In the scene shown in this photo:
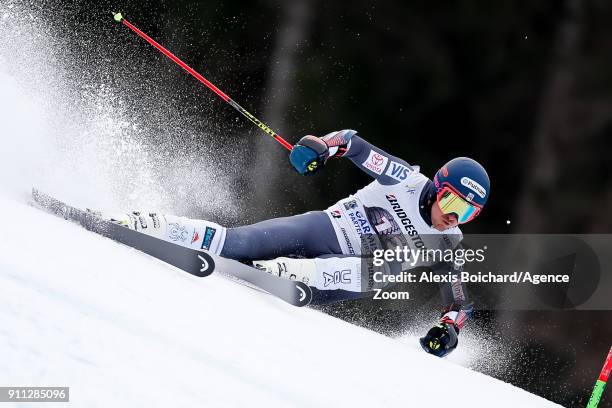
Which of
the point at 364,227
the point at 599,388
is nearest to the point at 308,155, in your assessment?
the point at 364,227

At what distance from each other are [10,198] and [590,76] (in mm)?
7037

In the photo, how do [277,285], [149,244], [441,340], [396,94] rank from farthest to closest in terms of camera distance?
[396,94] → [441,340] → [277,285] → [149,244]

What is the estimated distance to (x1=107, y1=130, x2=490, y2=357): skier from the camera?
9.72ft

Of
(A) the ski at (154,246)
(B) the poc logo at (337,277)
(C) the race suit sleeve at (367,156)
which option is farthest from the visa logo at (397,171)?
(A) the ski at (154,246)

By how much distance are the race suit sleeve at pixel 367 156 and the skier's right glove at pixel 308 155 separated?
118mm

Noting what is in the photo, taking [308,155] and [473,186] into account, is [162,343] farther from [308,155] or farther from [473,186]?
[473,186]

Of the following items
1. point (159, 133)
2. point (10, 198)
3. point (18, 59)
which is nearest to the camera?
point (10, 198)

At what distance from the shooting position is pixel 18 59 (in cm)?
441

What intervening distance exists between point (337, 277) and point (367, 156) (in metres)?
0.51

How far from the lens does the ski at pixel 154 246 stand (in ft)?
8.01

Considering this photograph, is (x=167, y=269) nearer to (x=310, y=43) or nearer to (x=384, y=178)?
(x=384, y=178)

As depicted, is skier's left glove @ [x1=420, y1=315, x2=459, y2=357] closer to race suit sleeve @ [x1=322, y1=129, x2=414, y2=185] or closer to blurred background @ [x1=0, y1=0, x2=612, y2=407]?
race suit sleeve @ [x1=322, y1=129, x2=414, y2=185]

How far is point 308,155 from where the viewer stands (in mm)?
2932

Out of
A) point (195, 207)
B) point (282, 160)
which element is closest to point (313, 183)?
point (282, 160)
